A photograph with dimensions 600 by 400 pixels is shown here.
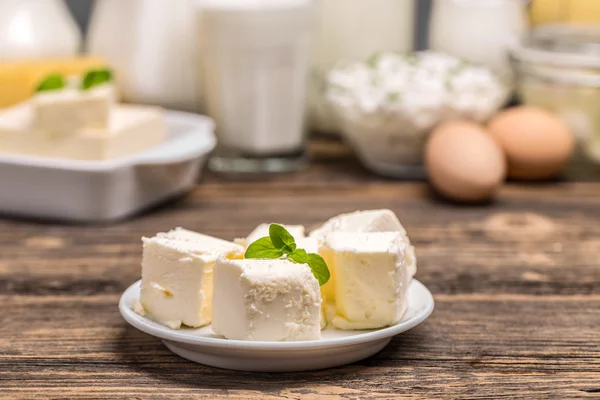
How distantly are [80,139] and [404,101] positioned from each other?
55cm

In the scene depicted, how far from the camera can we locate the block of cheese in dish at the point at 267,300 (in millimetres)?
759

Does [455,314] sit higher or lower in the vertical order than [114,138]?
lower

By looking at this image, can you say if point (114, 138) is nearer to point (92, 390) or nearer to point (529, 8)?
point (92, 390)

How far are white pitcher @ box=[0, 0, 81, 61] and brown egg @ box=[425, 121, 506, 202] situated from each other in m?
0.72

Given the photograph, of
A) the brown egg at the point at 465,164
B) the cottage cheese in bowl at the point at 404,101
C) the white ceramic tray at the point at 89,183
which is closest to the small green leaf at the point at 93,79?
A: the white ceramic tray at the point at 89,183

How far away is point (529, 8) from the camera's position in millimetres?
1864

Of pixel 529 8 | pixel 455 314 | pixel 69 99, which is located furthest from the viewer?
pixel 529 8

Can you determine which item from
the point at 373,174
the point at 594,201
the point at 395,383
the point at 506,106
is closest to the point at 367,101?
the point at 373,174

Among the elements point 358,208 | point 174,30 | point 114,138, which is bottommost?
point 358,208

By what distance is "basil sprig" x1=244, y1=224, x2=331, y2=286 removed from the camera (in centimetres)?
80

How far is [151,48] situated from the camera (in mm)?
1665

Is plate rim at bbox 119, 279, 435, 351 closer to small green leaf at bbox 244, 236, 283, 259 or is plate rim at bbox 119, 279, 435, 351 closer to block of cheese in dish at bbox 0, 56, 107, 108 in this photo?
small green leaf at bbox 244, 236, 283, 259

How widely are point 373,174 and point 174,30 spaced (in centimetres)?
46

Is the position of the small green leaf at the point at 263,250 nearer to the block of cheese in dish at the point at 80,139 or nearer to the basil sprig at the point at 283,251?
the basil sprig at the point at 283,251
